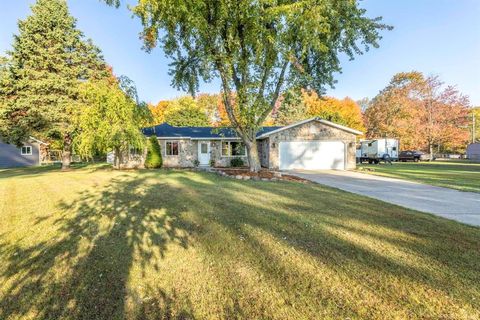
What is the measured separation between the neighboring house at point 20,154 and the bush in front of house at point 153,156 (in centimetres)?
1595

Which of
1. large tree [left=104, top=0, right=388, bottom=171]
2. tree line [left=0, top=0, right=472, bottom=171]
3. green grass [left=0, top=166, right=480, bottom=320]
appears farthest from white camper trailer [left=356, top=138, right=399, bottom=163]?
green grass [left=0, top=166, right=480, bottom=320]

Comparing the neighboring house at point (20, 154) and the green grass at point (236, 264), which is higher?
the neighboring house at point (20, 154)

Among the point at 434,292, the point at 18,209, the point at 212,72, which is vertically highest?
the point at 212,72

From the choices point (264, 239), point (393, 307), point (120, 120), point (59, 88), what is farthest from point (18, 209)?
point (59, 88)

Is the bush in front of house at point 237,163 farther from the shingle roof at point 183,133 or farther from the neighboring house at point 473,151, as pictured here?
the neighboring house at point 473,151

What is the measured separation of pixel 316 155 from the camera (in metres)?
18.4

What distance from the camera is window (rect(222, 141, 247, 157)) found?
66.6 feet

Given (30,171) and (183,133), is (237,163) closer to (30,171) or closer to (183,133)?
(183,133)


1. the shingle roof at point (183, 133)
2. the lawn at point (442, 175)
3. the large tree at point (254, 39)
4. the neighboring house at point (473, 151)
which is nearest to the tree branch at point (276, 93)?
the large tree at point (254, 39)

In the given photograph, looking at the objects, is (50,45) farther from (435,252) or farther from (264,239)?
(435,252)

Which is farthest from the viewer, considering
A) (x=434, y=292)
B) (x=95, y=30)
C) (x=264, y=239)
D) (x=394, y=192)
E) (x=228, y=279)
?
(x=95, y=30)

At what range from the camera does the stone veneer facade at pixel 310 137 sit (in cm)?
1814

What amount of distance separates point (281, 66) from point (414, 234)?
35.7 feet

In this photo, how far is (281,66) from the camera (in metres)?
12.9
